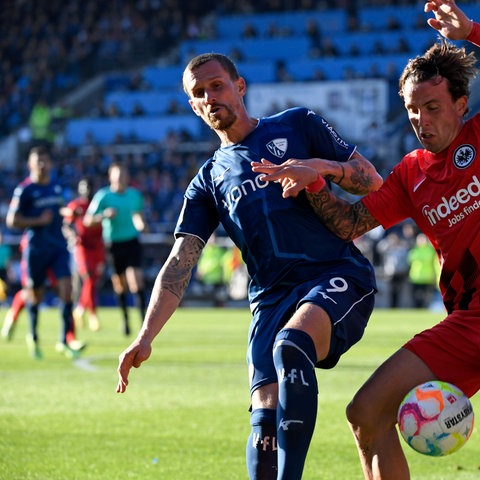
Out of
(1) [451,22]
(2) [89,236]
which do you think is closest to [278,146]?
(1) [451,22]

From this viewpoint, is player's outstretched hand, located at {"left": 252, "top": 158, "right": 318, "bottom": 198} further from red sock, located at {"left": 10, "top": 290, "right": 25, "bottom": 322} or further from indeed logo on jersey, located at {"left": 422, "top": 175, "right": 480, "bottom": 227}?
red sock, located at {"left": 10, "top": 290, "right": 25, "bottom": 322}

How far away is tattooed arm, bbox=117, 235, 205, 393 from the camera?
17.6 feet

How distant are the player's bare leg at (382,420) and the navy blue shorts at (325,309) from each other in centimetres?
28

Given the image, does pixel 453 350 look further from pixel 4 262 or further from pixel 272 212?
pixel 4 262

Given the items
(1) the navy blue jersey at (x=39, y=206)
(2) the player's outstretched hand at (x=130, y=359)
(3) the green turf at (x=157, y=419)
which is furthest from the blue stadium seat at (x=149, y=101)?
(2) the player's outstretched hand at (x=130, y=359)

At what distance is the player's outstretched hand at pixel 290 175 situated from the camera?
5180mm

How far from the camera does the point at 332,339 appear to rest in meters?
5.38

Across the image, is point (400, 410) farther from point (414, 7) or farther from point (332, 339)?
point (414, 7)

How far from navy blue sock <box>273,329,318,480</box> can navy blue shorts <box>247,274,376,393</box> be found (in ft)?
0.95

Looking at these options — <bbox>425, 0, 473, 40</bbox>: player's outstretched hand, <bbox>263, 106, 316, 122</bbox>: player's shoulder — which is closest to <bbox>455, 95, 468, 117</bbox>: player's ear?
<bbox>425, 0, 473, 40</bbox>: player's outstretched hand

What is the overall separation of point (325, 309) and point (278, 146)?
93 centimetres

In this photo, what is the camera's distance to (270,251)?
5.67 meters

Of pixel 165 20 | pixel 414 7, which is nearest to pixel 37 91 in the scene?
pixel 165 20

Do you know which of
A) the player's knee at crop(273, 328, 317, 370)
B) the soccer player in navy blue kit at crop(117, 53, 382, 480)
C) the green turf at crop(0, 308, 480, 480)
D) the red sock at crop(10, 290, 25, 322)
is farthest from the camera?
the red sock at crop(10, 290, 25, 322)
